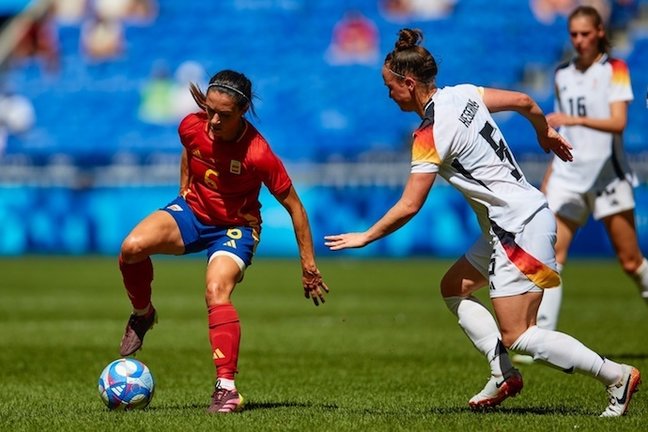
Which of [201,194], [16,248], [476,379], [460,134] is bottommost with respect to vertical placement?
[16,248]

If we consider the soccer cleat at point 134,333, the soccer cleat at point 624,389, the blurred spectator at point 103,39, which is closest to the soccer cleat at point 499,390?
the soccer cleat at point 624,389

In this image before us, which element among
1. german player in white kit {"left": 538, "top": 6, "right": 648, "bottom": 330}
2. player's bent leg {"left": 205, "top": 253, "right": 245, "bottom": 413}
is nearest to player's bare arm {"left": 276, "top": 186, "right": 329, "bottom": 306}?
player's bent leg {"left": 205, "top": 253, "right": 245, "bottom": 413}

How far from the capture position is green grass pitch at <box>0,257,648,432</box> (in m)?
6.51

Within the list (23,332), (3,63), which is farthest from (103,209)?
(23,332)

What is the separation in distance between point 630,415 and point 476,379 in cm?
221

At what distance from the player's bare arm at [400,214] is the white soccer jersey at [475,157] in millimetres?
98

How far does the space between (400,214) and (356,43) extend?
956 inches

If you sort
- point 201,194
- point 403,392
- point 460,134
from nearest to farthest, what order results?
1. point 460,134
2. point 201,194
3. point 403,392

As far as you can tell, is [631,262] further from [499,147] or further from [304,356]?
[499,147]

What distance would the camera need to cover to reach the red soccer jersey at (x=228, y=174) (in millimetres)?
7090

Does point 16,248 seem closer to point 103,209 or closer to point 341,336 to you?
point 103,209

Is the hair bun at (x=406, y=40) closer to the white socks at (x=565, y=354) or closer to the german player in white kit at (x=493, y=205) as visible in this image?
the german player in white kit at (x=493, y=205)

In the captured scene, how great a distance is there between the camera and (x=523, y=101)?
6844 millimetres

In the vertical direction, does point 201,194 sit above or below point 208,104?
below
